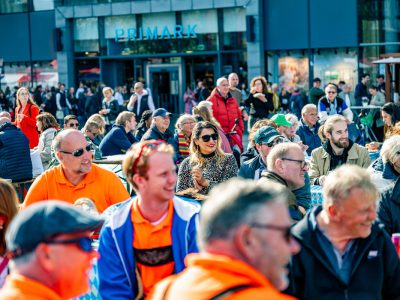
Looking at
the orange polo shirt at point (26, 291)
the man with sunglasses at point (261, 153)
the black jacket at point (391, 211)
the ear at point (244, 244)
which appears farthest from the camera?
the man with sunglasses at point (261, 153)

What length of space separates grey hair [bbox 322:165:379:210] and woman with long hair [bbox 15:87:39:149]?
37.3 ft

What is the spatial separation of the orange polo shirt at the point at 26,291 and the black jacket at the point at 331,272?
1.84m

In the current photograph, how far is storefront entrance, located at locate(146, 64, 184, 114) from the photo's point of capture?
33031 millimetres

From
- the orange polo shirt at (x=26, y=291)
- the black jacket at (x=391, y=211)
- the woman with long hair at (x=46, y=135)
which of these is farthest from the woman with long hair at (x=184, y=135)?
the orange polo shirt at (x=26, y=291)

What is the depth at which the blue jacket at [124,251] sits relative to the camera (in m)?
4.50

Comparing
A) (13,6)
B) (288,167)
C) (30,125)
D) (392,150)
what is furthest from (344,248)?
(13,6)

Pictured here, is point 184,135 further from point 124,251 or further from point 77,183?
point 124,251

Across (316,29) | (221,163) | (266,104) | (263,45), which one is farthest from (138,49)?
(221,163)

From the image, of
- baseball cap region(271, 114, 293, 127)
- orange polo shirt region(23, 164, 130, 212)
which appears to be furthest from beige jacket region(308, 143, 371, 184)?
orange polo shirt region(23, 164, 130, 212)

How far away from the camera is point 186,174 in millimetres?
8086

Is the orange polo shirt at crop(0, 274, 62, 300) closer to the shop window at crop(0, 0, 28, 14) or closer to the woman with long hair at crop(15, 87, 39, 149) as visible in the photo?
the woman with long hair at crop(15, 87, 39, 149)

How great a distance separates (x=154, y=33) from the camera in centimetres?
3344

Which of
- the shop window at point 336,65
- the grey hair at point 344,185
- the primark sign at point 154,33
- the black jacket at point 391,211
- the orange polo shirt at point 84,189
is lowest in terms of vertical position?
the black jacket at point 391,211

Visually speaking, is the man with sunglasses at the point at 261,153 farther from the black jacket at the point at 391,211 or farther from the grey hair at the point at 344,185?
the grey hair at the point at 344,185
